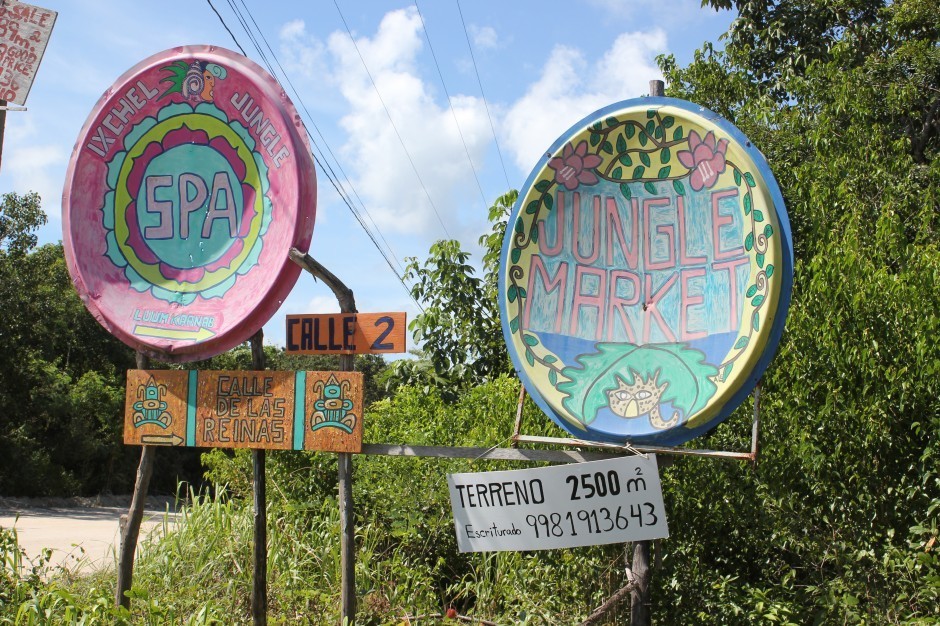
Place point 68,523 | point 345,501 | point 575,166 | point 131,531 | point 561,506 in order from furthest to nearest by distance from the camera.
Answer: point 68,523
point 131,531
point 345,501
point 575,166
point 561,506

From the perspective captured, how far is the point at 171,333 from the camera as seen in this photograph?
522cm

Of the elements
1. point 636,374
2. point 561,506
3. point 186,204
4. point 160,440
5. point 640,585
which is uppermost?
point 186,204

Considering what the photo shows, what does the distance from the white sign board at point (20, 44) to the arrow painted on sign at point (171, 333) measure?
1.92 m

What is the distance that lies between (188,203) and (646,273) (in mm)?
2804

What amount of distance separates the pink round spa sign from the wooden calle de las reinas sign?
7.8 inches

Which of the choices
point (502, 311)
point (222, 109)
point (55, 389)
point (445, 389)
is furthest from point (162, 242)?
point (55, 389)

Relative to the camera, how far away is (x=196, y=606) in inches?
226

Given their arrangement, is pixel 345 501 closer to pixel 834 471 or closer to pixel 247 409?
pixel 247 409

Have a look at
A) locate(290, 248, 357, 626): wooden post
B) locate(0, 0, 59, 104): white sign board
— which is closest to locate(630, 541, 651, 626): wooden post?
locate(290, 248, 357, 626): wooden post

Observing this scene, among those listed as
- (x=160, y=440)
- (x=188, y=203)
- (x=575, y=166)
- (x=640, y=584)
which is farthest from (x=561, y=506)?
(x=188, y=203)

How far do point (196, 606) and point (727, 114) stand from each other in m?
7.93

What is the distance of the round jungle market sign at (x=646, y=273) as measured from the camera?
4.04 m

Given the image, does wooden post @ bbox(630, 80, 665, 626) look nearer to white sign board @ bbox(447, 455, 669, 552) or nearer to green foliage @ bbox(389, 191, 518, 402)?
white sign board @ bbox(447, 455, 669, 552)

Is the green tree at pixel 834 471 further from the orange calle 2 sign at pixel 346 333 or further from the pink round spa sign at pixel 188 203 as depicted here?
the pink round spa sign at pixel 188 203
